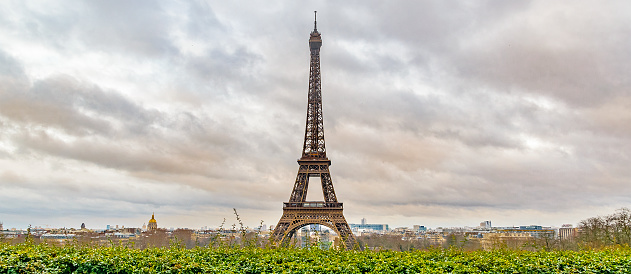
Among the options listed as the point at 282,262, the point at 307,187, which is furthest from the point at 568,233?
the point at 282,262

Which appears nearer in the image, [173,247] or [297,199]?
[173,247]

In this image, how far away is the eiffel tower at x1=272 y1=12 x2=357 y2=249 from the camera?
125 ft

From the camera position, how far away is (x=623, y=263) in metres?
8.07

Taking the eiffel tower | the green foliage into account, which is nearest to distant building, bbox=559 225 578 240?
the eiffel tower

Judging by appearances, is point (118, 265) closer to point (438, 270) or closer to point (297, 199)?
point (438, 270)

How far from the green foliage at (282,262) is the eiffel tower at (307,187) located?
2746 cm

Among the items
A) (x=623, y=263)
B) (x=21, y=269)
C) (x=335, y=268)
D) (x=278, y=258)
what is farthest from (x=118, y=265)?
(x=623, y=263)

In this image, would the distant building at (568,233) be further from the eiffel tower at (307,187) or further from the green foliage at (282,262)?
the green foliage at (282,262)

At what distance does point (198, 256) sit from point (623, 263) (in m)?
7.92

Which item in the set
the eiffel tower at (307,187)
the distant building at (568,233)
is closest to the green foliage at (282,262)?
the eiffel tower at (307,187)

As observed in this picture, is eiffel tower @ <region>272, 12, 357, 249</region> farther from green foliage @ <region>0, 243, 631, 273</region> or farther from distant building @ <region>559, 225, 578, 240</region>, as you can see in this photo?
distant building @ <region>559, 225, 578, 240</region>

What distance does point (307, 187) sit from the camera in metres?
40.7

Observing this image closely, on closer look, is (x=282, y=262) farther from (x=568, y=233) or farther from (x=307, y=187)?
(x=568, y=233)

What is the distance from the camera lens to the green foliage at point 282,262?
22.3ft
